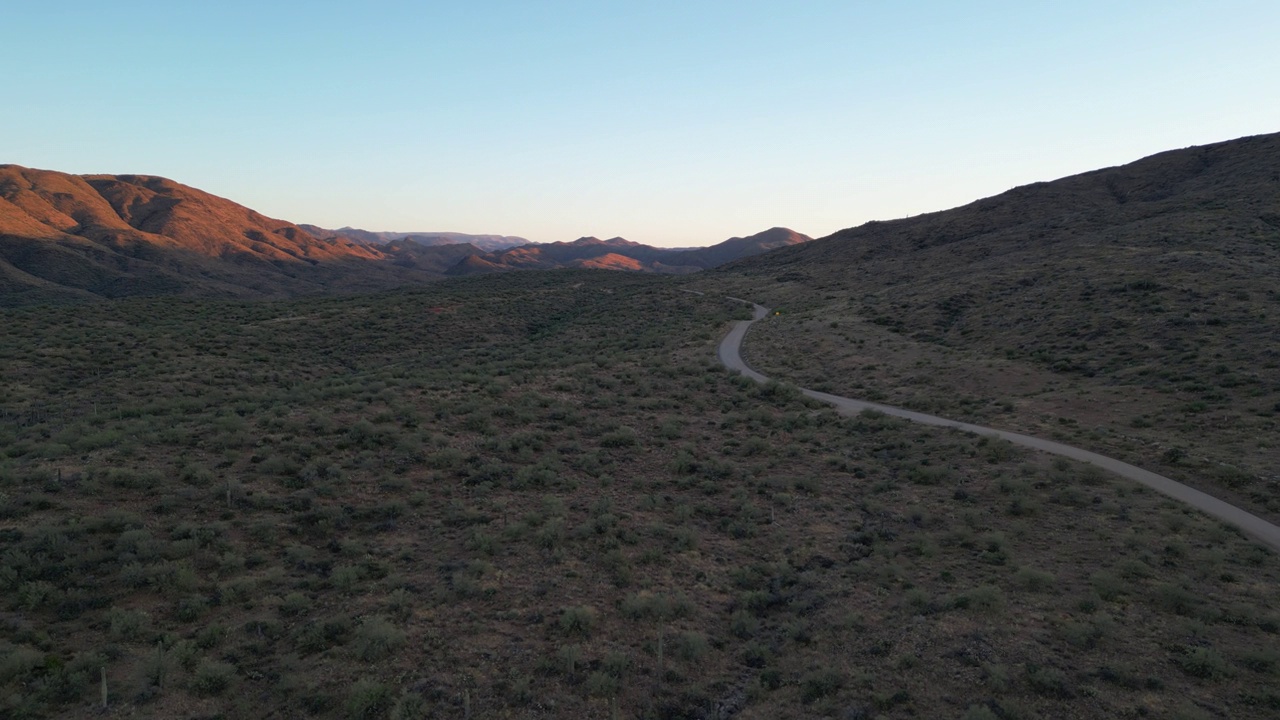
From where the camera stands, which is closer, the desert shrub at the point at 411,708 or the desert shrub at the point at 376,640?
the desert shrub at the point at 411,708

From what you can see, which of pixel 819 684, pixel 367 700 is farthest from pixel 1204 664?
pixel 367 700

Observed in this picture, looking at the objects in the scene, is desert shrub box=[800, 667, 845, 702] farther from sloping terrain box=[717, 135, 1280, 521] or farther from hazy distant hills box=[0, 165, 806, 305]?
hazy distant hills box=[0, 165, 806, 305]

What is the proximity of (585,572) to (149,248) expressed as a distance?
144 meters

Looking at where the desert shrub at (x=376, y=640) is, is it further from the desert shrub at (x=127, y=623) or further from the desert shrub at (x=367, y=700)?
the desert shrub at (x=127, y=623)

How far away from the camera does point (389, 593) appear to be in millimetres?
11695

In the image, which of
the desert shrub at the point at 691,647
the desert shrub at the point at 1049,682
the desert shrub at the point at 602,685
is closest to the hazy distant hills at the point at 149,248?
the desert shrub at the point at 602,685

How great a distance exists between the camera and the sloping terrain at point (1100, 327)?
20062 mm

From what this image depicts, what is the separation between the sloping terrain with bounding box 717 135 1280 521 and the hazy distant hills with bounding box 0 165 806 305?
3877 inches

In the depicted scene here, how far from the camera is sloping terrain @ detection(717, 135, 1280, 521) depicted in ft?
65.8

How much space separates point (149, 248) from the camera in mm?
115438

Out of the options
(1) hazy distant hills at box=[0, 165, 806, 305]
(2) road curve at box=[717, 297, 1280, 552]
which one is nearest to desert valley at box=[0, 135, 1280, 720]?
(2) road curve at box=[717, 297, 1280, 552]

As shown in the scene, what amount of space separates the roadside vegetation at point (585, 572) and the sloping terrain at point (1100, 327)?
16.8ft

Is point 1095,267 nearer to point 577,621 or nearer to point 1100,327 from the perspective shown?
point 1100,327

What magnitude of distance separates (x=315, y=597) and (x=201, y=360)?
1251 inches
